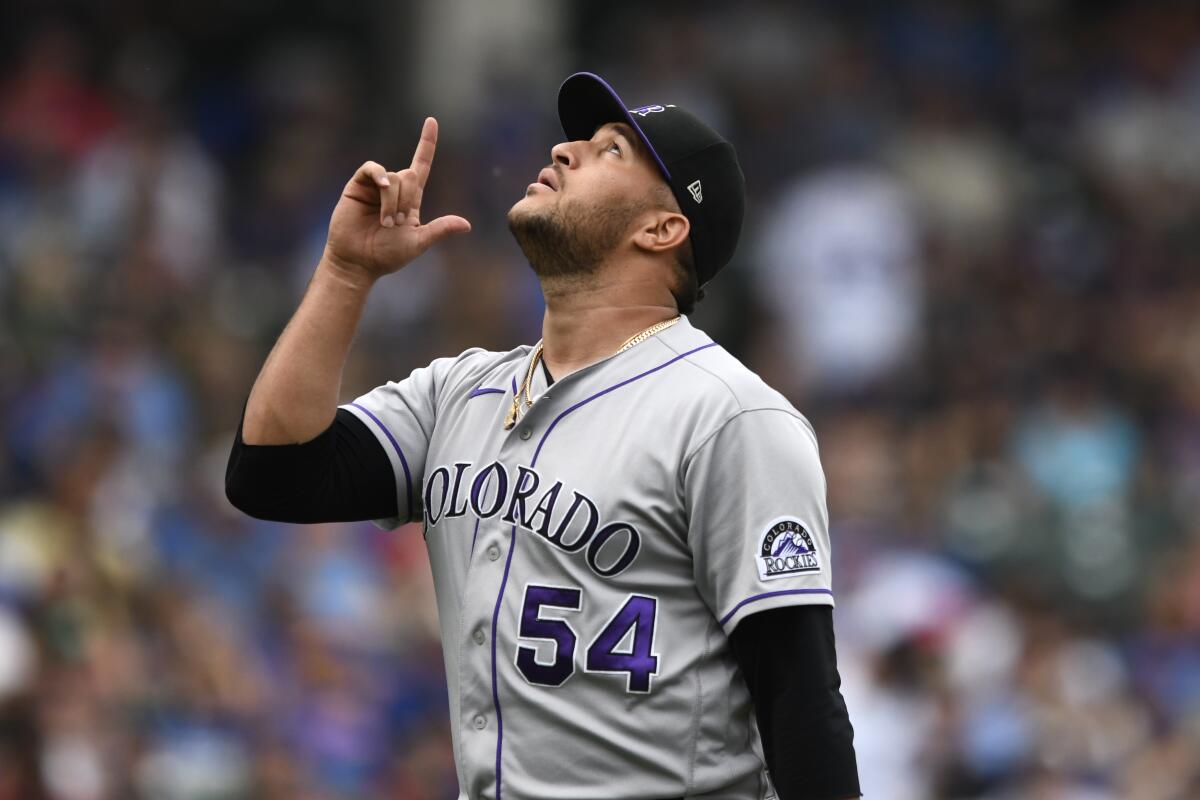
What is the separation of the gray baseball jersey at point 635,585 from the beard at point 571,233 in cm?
25

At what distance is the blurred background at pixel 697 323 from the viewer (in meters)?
7.16

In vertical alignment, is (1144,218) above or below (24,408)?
above

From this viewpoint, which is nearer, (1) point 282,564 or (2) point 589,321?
(2) point 589,321

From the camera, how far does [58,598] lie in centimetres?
698

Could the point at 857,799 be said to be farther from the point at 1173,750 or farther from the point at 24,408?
the point at 24,408

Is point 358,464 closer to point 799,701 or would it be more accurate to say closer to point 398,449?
point 398,449

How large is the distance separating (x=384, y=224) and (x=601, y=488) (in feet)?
1.96

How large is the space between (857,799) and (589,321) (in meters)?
0.92

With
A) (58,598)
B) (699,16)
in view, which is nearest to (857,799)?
(58,598)

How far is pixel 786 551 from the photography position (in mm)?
2906

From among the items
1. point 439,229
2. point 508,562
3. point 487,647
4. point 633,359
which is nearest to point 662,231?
point 633,359

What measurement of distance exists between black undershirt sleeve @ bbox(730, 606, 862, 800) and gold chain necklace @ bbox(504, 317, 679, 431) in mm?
542

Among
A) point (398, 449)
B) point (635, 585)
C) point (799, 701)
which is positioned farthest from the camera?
point (398, 449)

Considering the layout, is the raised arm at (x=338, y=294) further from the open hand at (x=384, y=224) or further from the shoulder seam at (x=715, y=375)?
the shoulder seam at (x=715, y=375)
